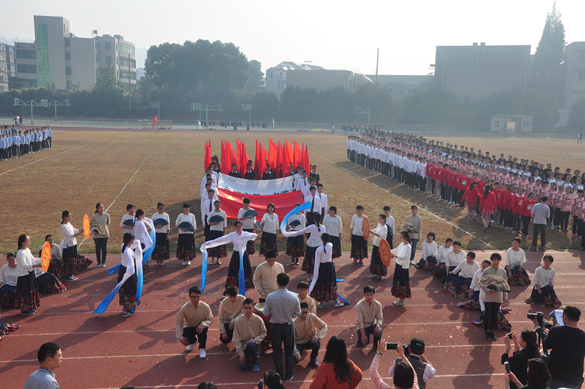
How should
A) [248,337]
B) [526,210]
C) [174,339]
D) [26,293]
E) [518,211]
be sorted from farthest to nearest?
1. [518,211]
2. [526,210]
3. [26,293]
4. [174,339]
5. [248,337]

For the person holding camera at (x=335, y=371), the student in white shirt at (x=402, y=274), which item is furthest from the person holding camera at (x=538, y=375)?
the student in white shirt at (x=402, y=274)

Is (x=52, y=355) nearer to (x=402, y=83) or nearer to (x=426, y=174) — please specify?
(x=426, y=174)

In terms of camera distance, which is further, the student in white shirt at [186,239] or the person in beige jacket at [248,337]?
the student in white shirt at [186,239]

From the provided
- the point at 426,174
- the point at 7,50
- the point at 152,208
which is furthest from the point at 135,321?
the point at 7,50

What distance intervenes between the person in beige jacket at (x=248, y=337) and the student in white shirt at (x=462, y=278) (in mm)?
4956

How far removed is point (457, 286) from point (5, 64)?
114 m

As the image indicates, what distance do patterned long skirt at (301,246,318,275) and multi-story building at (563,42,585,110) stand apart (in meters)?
76.1

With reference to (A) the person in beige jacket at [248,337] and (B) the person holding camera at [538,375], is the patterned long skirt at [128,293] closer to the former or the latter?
(A) the person in beige jacket at [248,337]

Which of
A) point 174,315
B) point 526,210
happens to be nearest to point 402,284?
point 174,315

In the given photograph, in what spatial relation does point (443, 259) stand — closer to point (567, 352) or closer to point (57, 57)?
point (567, 352)

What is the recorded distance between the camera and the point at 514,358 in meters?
5.66

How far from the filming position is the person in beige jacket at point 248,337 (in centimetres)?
686

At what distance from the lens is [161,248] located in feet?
37.9

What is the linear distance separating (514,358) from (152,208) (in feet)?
46.9
